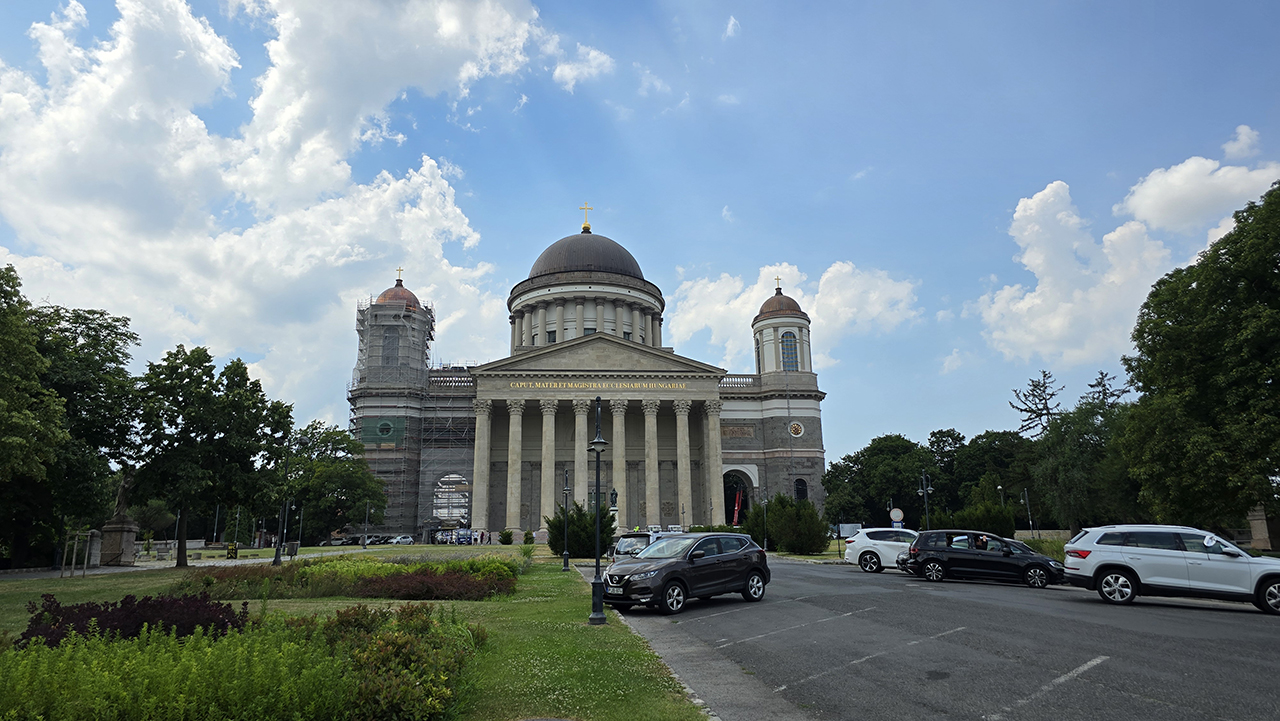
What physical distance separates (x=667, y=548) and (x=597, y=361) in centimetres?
4437

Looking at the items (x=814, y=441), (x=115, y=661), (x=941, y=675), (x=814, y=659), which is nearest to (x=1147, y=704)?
(x=941, y=675)

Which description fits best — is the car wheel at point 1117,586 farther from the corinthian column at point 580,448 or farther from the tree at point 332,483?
the tree at point 332,483

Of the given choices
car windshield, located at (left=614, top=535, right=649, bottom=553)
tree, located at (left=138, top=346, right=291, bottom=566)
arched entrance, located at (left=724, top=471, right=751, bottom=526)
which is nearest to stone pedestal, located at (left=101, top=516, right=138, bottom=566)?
tree, located at (left=138, top=346, right=291, bottom=566)

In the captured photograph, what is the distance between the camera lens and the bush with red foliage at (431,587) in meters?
17.9

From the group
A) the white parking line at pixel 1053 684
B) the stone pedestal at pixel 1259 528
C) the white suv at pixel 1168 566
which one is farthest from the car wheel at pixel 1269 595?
the stone pedestal at pixel 1259 528

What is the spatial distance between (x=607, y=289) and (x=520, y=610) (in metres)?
63.2

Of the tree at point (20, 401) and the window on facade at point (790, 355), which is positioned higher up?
the window on facade at point (790, 355)

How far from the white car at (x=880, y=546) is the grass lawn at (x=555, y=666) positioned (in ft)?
48.8

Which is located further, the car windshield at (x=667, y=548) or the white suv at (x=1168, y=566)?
the car windshield at (x=667, y=548)

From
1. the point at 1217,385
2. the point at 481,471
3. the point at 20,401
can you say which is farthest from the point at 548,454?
the point at 1217,385

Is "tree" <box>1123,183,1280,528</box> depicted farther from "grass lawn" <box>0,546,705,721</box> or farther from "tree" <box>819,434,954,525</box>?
"tree" <box>819,434,954,525</box>

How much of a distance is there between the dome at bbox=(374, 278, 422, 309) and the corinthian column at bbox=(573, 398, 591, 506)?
2204 cm

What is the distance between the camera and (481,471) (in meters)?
58.7

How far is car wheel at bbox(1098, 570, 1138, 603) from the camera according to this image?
641 inches
